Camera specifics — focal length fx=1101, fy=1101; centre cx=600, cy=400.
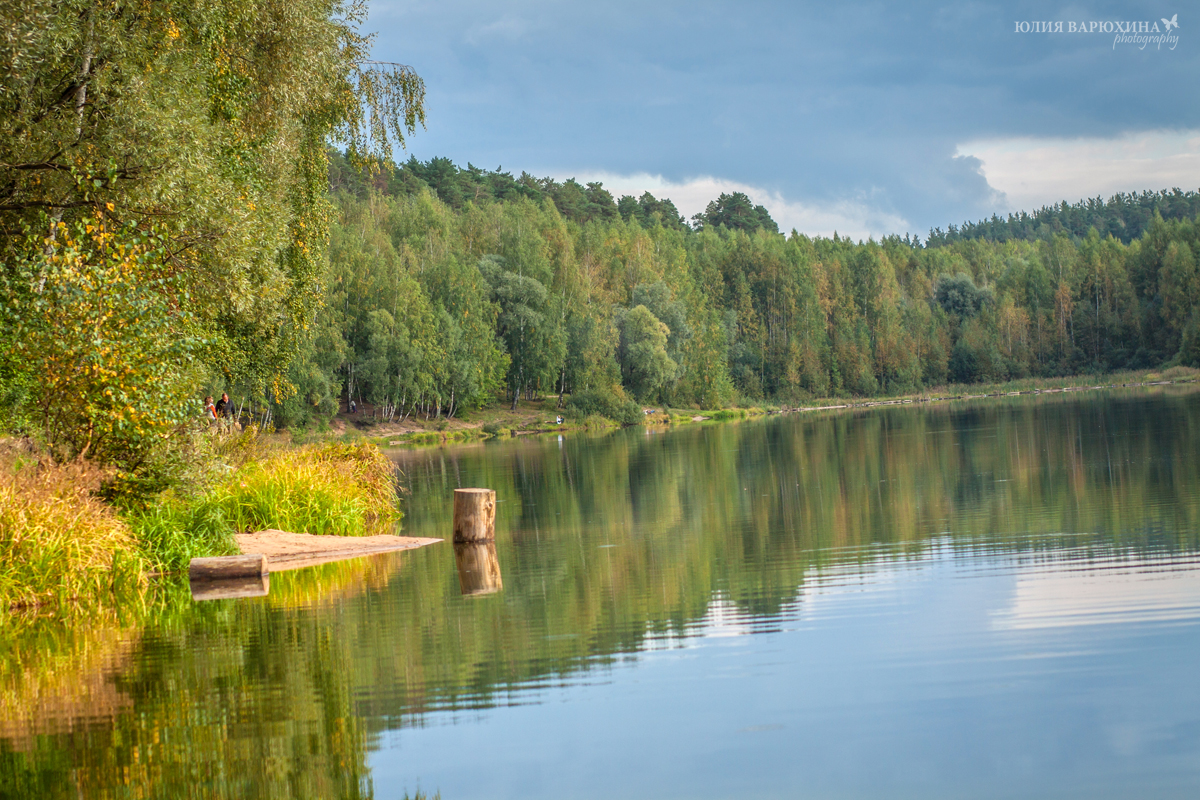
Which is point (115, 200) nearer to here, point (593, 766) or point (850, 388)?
point (593, 766)

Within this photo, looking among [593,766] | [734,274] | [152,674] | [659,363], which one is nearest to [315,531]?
[152,674]

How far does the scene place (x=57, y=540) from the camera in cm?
1354

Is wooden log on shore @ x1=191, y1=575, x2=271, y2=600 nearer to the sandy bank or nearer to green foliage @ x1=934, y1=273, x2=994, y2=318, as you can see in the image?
the sandy bank

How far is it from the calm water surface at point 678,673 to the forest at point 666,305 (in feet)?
157

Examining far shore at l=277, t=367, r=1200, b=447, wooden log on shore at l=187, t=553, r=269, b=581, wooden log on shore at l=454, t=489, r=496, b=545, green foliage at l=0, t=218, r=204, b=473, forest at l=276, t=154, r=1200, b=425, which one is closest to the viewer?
green foliage at l=0, t=218, r=204, b=473

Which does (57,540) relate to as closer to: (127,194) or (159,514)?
(159,514)

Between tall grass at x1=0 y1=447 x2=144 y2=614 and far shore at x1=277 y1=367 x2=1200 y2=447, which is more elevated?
far shore at x1=277 y1=367 x2=1200 y2=447

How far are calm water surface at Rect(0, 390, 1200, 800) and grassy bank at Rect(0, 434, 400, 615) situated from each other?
1.21 m

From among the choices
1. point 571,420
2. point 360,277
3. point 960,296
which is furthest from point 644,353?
point 960,296

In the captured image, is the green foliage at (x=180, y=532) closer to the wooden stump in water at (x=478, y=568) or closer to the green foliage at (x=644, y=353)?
the wooden stump in water at (x=478, y=568)

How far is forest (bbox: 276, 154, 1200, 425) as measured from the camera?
7338cm

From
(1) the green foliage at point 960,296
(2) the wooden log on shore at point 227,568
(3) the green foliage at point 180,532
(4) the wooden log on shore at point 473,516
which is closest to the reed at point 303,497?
(3) the green foliage at point 180,532

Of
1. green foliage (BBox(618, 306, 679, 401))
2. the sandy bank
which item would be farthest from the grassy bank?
green foliage (BBox(618, 306, 679, 401))

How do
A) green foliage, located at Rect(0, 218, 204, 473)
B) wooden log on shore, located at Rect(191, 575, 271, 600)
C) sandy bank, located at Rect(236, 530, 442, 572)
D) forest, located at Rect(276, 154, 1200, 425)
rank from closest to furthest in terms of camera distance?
wooden log on shore, located at Rect(191, 575, 271, 600), green foliage, located at Rect(0, 218, 204, 473), sandy bank, located at Rect(236, 530, 442, 572), forest, located at Rect(276, 154, 1200, 425)
